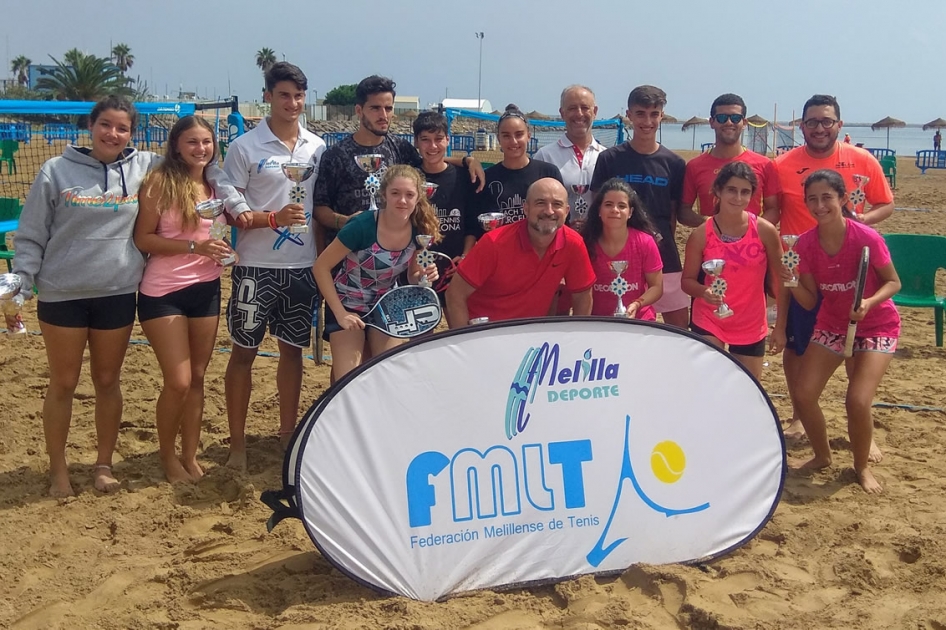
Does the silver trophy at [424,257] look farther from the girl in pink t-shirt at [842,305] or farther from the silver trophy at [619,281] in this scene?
the girl in pink t-shirt at [842,305]

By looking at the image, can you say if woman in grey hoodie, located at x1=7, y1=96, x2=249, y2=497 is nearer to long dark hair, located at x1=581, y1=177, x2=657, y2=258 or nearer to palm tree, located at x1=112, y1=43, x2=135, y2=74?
long dark hair, located at x1=581, y1=177, x2=657, y2=258

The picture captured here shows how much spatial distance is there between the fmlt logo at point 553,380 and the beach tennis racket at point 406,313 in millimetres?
966

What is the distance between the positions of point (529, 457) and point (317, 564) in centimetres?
108

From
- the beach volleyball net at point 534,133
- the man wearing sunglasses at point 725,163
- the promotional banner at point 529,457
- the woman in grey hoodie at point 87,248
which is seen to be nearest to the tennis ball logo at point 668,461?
the promotional banner at point 529,457

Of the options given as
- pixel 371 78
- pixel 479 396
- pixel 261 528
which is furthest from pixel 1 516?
pixel 371 78

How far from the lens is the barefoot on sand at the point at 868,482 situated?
14.5 ft

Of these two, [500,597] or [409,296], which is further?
[409,296]

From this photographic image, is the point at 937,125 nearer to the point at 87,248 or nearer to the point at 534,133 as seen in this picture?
the point at 534,133

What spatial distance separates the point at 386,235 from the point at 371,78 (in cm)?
104

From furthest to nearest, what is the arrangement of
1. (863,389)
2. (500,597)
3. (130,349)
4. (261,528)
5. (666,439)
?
1. (130,349)
2. (863,389)
3. (261,528)
4. (666,439)
5. (500,597)

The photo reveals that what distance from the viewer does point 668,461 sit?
3.46 metres

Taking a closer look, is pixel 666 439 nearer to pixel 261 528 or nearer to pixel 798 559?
pixel 798 559

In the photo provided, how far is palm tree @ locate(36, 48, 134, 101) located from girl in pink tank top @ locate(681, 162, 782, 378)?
52.4m

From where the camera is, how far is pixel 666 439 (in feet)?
11.4
